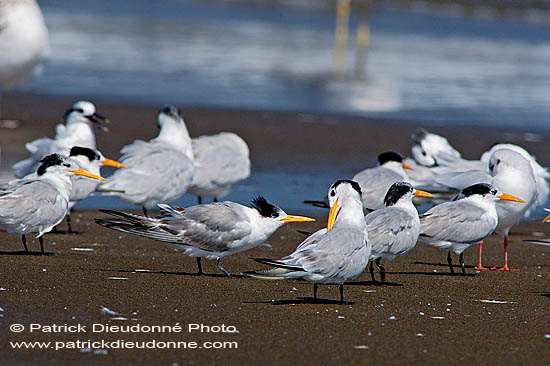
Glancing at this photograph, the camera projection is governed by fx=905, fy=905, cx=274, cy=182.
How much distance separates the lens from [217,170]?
30.6 feet

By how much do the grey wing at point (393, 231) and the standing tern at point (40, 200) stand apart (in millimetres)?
2294

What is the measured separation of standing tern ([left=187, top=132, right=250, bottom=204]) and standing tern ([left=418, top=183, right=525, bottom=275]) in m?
2.94

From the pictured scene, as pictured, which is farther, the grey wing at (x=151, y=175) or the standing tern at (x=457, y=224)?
the grey wing at (x=151, y=175)

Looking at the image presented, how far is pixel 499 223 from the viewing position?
25.7ft

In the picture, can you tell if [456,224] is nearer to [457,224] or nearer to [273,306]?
[457,224]

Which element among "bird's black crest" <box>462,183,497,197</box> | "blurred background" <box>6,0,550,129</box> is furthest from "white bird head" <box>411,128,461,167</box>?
"blurred background" <box>6,0,550,129</box>

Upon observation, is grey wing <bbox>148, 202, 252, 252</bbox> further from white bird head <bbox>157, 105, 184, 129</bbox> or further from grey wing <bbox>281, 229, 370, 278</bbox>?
white bird head <bbox>157, 105, 184, 129</bbox>

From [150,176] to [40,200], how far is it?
1849 mm

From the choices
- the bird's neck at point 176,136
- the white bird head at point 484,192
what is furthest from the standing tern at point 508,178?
the bird's neck at point 176,136

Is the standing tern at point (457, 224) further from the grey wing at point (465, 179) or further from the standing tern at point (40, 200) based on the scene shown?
the standing tern at point (40, 200)

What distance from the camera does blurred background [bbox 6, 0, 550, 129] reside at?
52.0 feet

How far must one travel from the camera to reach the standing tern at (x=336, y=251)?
5371 mm

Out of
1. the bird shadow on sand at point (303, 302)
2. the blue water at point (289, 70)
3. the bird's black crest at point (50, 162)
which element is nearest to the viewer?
the bird shadow on sand at point (303, 302)

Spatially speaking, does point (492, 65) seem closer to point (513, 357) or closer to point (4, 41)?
point (4, 41)
